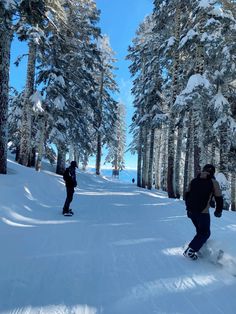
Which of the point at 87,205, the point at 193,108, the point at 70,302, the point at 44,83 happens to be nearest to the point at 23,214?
the point at 87,205

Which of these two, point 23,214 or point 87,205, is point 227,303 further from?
point 87,205

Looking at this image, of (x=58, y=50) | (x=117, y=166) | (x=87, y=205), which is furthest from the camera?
(x=117, y=166)

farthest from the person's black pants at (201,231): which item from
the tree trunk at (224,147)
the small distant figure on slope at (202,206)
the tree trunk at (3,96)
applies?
the tree trunk at (224,147)

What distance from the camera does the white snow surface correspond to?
450 cm

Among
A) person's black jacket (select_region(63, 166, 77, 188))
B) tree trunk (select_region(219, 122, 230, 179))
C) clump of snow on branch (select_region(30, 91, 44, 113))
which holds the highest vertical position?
clump of snow on branch (select_region(30, 91, 44, 113))

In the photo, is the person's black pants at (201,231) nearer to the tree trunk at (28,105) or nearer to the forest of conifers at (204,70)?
the forest of conifers at (204,70)

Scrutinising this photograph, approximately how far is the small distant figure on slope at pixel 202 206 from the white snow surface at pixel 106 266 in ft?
1.24

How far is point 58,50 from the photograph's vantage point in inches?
903

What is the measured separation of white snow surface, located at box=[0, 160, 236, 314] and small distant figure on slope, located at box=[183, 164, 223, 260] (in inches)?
14.8

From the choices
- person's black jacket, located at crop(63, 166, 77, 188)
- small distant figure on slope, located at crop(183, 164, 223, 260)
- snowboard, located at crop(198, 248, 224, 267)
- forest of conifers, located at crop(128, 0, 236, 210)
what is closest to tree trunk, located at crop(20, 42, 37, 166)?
forest of conifers, located at crop(128, 0, 236, 210)

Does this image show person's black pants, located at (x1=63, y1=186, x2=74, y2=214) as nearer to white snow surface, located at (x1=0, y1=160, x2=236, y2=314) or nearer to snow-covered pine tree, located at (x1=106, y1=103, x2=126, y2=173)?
white snow surface, located at (x1=0, y1=160, x2=236, y2=314)

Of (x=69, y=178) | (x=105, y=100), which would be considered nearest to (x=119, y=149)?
(x=105, y=100)

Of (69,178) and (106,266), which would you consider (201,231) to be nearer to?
(106,266)

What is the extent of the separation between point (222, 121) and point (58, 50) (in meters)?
12.3
